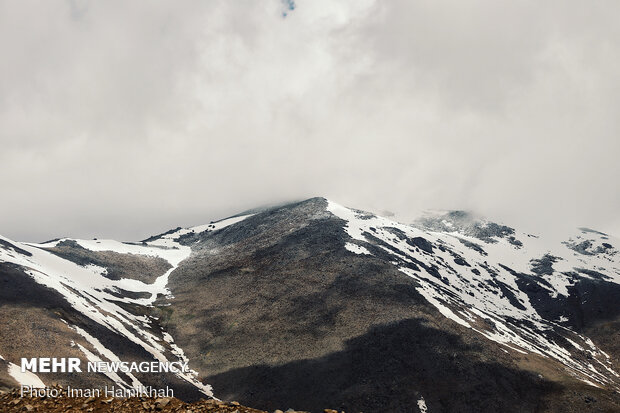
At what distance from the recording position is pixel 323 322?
105 metres

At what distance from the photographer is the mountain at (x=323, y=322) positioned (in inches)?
3091

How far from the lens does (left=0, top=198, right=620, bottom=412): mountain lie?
78.5 m

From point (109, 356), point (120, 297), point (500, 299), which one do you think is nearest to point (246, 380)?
point (109, 356)

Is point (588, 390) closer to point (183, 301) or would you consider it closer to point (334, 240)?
point (334, 240)

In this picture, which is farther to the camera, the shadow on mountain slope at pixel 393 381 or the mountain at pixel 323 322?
the mountain at pixel 323 322

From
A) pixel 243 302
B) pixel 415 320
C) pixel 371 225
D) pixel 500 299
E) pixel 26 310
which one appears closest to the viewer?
pixel 26 310

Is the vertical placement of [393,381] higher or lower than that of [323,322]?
lower

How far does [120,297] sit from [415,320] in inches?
3254

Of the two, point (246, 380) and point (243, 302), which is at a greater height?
point (243, 302)

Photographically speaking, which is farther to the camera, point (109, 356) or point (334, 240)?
point (334, 240)

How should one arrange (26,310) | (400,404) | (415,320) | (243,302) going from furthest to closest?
(243,302) < (415,320) < (26,310) < (400,404)

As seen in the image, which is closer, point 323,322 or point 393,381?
point 393,381

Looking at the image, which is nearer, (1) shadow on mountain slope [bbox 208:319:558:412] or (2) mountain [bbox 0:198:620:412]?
(1) shadow on mountain slope [bbox 208:319:558:412]

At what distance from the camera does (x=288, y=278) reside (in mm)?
131625
